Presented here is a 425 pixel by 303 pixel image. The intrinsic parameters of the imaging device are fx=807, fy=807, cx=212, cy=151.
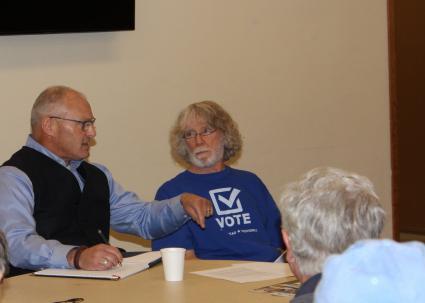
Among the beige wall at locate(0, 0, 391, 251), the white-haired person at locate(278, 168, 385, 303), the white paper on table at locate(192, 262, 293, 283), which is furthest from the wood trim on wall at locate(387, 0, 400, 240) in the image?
the white-haired person at locate(278, 168, 385, 303)

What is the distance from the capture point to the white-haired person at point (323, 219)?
65.7 inches

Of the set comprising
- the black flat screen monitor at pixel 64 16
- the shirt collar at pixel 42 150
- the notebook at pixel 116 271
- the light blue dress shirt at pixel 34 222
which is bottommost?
the notebook at pixel 116 271

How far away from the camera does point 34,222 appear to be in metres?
3.09

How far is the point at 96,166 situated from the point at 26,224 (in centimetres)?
64

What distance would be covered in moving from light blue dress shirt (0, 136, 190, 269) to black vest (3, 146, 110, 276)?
0.04 meters

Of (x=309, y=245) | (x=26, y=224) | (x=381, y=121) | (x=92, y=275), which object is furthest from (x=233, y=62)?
(x=309, y=245)

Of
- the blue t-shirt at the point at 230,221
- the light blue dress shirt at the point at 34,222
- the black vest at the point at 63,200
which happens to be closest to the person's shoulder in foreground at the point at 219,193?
the blue t-shirt at the point at 230,221

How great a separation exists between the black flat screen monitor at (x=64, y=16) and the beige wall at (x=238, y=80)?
0.08 metres

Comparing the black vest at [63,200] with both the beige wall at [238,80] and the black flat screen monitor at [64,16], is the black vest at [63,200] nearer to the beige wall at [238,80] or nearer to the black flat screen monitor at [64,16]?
the beige wall at [238,80]

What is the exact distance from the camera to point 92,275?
8.64 ft

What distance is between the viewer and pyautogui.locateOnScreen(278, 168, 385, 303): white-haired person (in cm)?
167

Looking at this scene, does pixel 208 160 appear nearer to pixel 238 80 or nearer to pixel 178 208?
pixel 178 208

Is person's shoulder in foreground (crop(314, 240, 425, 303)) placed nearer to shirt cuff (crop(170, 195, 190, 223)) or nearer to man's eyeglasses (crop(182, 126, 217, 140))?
shirt cuff (crop(170, 195, 190, 223))

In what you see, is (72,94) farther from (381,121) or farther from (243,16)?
(381,121)
